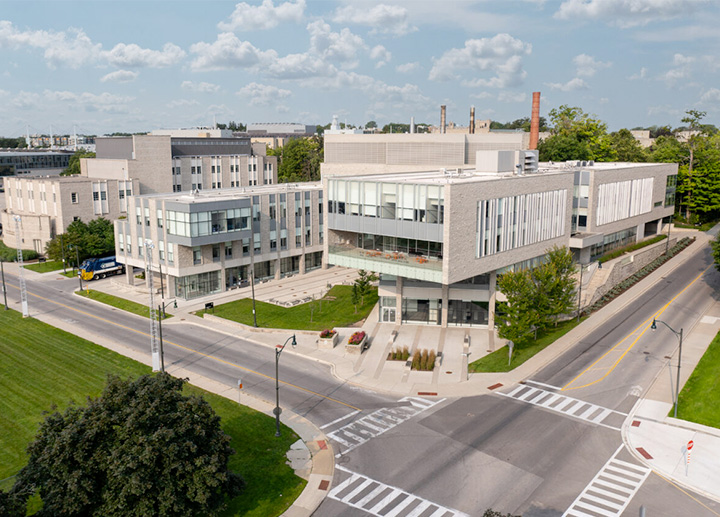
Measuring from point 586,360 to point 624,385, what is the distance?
4982mm

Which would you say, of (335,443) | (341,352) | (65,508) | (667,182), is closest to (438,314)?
(341,352)

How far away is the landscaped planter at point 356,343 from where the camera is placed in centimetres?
5122

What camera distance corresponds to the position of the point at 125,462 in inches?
952

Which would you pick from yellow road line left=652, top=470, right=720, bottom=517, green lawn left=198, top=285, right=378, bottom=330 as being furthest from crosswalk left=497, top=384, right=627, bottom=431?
green lawn left=198, top=285, right=378, bottom=330

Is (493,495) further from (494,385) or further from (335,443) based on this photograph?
(494,385)

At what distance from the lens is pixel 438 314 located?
58.5 m

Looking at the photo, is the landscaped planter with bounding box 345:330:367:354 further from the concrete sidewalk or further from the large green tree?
the large green tree

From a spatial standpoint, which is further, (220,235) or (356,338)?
(220,235)

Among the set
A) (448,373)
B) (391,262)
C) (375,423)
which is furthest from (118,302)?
(375,423)

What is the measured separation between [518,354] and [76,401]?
112 feet

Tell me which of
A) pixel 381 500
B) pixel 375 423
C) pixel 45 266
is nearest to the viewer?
pixel 381 500

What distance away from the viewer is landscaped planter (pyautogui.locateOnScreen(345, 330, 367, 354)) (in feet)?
168

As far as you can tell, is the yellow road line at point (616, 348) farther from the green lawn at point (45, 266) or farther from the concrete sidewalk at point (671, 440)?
the green lawn at point (45, 266)

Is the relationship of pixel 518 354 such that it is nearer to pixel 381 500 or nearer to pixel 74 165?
pixel 381 500
